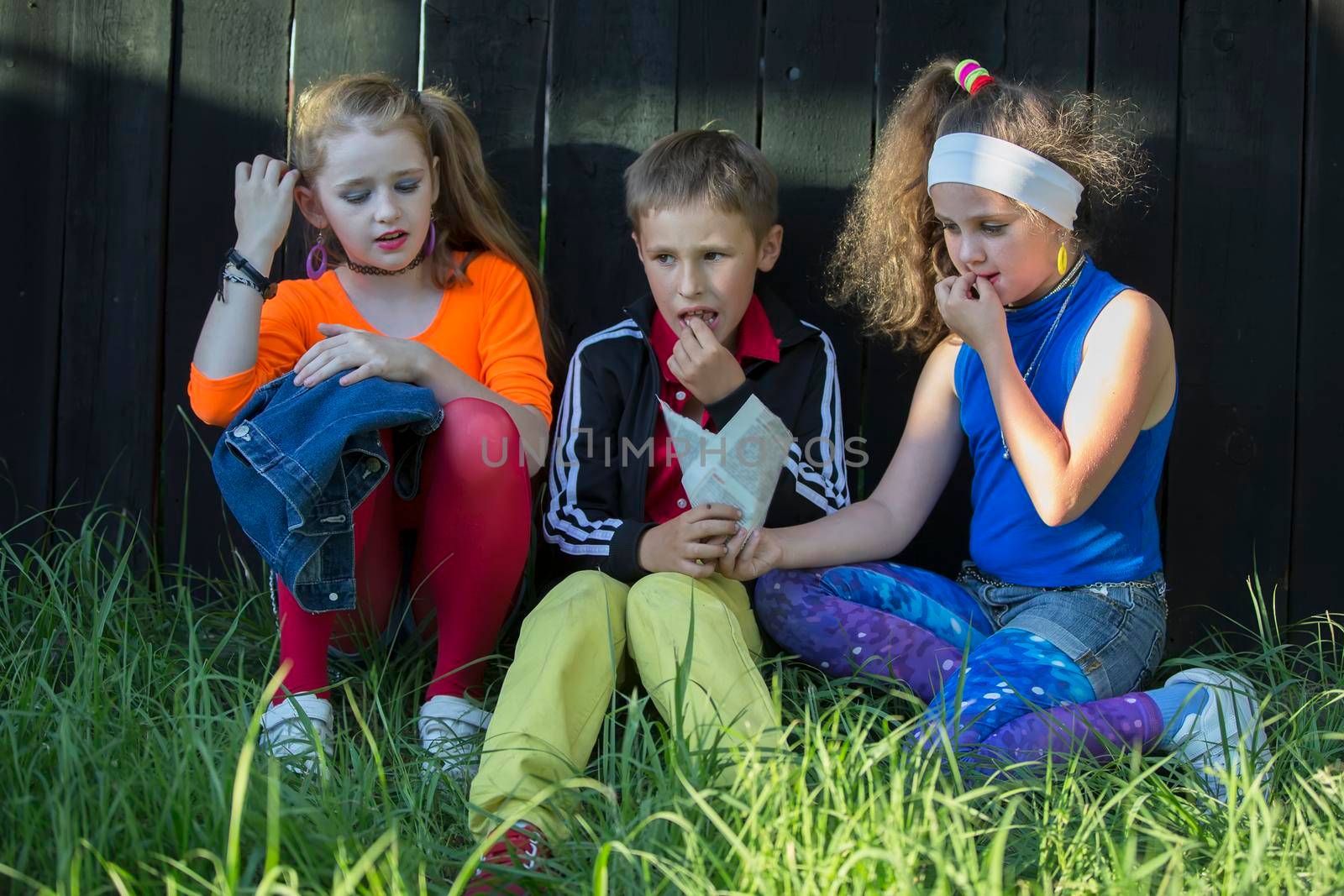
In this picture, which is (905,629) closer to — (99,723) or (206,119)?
(99,723)

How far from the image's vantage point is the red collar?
8.22ft

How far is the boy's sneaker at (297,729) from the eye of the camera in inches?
71.2

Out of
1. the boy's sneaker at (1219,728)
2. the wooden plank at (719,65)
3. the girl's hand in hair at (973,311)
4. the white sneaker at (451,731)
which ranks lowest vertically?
the white sneaker at (451,731)

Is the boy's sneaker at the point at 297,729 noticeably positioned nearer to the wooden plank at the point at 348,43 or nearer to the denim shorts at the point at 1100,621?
the wooden plank at the point at 348,43

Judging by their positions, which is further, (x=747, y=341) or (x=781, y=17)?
(x=781, y=17)

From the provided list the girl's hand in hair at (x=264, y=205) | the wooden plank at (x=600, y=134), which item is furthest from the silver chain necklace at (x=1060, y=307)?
the girl's hand in hair at (x=264, y=205)

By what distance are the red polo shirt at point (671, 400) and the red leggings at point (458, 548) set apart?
336 mm

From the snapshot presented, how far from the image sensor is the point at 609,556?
2270 millimetres

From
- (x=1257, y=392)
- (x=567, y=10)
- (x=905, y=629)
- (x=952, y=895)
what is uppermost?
(x=567, y=10)

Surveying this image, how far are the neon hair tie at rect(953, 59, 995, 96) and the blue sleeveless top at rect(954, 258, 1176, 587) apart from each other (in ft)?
1.31

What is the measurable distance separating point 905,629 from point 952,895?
2.78 feet

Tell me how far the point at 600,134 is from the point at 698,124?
0.71 ft

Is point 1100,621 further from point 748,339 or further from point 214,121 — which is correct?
point 214,121

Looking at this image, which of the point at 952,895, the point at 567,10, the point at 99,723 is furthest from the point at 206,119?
the point at 952,895
